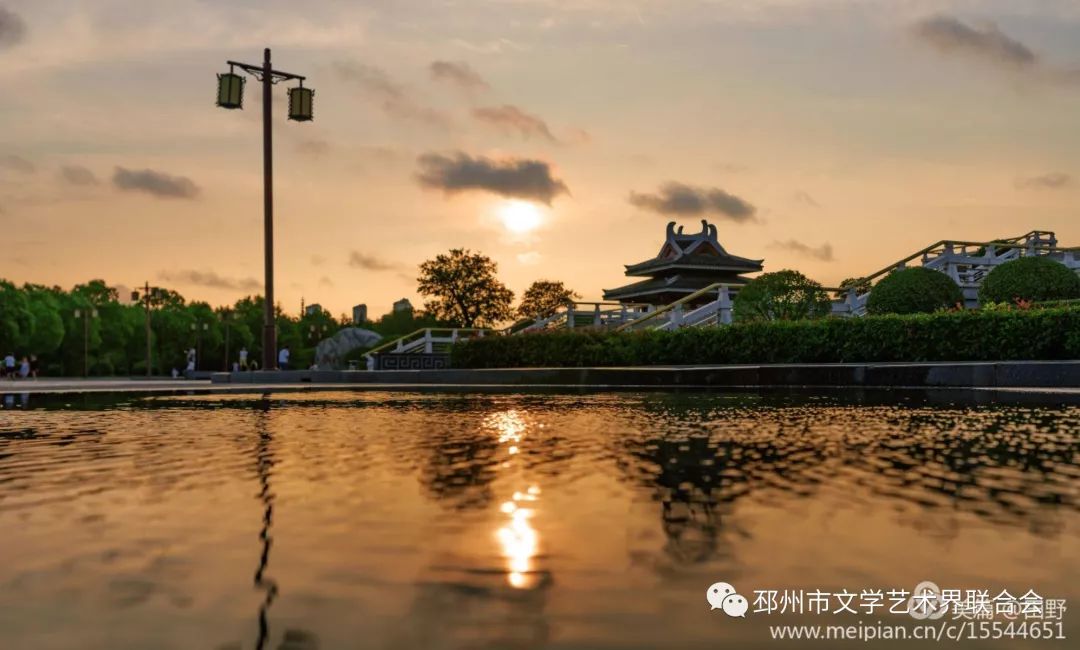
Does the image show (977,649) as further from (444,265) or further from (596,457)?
(444,265)

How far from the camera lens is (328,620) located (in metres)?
3.05

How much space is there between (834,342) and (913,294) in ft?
22.5

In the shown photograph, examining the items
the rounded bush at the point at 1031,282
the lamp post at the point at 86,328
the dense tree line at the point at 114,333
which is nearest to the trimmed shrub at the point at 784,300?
the rounded bush at the point at 1031,282

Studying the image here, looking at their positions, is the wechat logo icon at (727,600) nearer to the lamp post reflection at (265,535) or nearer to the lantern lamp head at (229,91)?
the lamp post reflection at (265,535)

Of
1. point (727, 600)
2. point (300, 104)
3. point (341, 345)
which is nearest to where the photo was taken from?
point (727, 600)

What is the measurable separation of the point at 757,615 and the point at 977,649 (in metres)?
0.62

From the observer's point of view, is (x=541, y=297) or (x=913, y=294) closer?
(x=913, y=294)

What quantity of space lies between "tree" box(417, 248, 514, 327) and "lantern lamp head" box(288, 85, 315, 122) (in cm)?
3325

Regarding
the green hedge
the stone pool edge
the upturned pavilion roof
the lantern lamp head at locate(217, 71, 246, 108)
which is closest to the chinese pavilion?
the upturned pavilion roof

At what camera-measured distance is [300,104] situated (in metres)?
27.6

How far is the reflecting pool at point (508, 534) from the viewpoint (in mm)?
3049

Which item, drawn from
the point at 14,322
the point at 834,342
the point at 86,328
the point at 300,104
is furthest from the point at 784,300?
the point at 14,322

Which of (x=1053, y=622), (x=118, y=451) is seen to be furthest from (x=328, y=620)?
(x=118, y=451)

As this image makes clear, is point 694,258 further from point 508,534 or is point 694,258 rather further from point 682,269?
point 508,534
